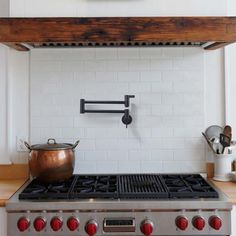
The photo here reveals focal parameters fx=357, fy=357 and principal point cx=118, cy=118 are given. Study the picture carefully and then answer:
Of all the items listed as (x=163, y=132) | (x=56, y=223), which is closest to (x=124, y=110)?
(x=163, y=132)

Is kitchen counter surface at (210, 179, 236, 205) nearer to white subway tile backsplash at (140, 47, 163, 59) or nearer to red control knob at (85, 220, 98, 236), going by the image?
red control knob at (85, 220, 98, 236)

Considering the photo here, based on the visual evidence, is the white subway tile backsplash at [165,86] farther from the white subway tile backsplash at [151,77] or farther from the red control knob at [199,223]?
the red control knob at [199,223]

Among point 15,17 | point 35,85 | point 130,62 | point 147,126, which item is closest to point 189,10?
point 130,62

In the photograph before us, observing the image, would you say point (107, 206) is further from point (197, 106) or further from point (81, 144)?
point (197, 106)

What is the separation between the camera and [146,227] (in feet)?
5.49

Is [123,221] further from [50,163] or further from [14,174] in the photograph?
[14,174]

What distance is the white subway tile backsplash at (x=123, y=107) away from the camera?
2.28m

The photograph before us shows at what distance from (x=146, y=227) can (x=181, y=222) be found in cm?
17

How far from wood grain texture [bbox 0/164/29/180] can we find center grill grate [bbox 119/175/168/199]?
61 centimetres

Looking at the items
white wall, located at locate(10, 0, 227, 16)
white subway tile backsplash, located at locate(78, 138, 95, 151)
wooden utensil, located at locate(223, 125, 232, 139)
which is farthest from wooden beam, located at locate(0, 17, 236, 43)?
white subway tile backsplash, located at locate(78, 138, 95, 151)

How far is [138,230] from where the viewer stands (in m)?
1.71

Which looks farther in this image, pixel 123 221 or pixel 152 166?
pixel 152 166

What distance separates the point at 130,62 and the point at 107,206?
0.97 metres

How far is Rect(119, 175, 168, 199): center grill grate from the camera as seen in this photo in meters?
1.78
